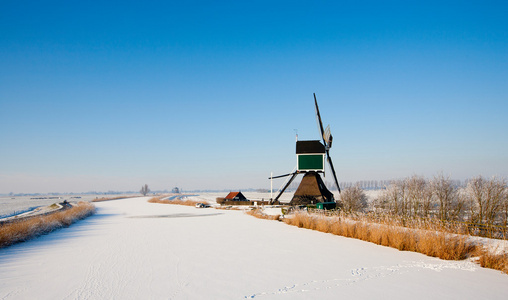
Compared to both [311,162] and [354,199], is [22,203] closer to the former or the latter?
[311,162]

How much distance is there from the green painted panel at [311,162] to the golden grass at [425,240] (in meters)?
15.6

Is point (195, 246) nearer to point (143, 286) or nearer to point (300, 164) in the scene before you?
point (143, 286)

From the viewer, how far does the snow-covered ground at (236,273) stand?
5.24 metres

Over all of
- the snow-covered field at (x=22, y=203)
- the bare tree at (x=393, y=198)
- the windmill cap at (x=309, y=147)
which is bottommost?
the snow-covered field at (x=22, y=203)

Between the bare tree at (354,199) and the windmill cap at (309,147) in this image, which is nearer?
the bare tree at (354,199)

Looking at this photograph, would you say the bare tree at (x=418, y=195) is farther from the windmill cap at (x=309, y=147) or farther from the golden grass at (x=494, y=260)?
the golden grass at (x=494, y=260)

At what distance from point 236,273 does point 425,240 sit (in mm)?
5916

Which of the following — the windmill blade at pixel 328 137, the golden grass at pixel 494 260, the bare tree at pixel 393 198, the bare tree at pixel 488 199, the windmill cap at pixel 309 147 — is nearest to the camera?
the golden grass at pixel 494 260

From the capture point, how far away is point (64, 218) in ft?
58.8

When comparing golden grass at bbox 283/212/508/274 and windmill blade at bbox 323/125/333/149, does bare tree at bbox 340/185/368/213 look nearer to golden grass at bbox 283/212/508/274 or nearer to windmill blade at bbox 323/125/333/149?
windmill blade at bbox 323/125/333/149

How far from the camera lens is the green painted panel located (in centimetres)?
2861

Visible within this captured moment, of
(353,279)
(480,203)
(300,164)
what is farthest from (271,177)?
(353,279)

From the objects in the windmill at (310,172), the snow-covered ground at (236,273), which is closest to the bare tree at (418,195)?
the windmill at (310,172)

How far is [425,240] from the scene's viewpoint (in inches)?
339
